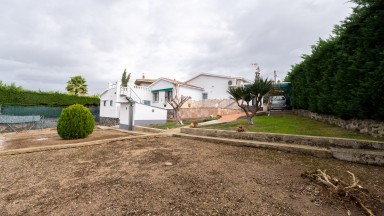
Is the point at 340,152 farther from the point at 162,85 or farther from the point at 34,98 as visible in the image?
Result: the point at 34,98

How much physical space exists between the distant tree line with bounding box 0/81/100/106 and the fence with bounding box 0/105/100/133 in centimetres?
92

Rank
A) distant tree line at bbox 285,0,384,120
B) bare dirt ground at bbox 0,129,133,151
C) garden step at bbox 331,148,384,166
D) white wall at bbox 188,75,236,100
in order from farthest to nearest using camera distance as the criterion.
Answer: white wall at bbox 188,75,236,100 < bare dirt ground at bbox 0,129,133,151 < distant tree line at bbox 285,0,384,120 < garden step at bbox 331,148,384,166

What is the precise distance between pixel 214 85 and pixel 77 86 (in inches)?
1216

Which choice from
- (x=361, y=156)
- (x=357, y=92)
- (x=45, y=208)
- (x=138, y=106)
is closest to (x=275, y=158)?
(x=361, y=156)

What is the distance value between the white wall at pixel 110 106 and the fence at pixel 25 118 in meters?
5.79

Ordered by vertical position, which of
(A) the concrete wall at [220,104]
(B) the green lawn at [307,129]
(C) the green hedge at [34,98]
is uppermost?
(C) the green hedge at [34,98]

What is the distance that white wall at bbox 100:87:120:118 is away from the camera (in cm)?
2383

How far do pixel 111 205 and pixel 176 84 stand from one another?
21825 mm

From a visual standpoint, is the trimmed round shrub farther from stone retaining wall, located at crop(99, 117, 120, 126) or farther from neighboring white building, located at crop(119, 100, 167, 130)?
stone retaining wall, located at crop(99, 117, 120, 126)

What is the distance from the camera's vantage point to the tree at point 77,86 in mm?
39531

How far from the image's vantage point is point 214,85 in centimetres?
2798

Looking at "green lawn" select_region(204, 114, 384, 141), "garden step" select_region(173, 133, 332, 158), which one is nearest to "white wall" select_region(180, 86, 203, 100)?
"green lawn" select_region(204, 114, 384, 141)

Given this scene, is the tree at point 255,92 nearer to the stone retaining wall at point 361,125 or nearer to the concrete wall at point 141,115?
the stone retaining wall at point 361,125

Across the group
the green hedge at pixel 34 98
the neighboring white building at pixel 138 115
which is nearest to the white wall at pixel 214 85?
the neighboring white building at pixel 138 115
